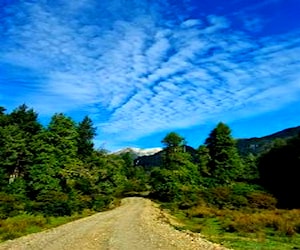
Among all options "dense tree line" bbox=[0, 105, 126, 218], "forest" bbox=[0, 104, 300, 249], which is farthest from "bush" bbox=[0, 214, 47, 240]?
"dense tree line" bbox=[0, 105, 126, 218]

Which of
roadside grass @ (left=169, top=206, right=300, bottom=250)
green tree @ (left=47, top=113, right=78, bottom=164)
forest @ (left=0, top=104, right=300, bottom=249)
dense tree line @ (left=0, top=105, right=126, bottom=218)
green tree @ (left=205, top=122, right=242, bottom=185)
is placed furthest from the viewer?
green tree @ (left=205, top=122, right=242, bottom=185)

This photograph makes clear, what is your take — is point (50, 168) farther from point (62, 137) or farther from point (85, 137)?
point (85, 137)

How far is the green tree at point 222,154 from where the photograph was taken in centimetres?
8862

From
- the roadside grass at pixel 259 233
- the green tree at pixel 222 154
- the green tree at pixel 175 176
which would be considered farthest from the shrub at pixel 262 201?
the green tree at pixel 222 154

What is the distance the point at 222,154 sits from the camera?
91.0 metres

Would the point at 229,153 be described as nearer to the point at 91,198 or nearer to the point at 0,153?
the point at 91,198

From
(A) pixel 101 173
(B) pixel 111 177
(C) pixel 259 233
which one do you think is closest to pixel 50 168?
(A) pixel 101 173

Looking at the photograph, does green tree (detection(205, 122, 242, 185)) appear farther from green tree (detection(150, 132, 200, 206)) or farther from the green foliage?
the green foliage

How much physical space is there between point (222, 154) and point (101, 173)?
990 inches

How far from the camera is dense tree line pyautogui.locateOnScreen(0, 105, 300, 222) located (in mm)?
64438

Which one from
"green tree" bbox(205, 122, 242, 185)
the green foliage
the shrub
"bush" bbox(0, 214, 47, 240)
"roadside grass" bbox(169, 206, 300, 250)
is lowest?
"roadside grass" bbox(169, 206, 300, 250)

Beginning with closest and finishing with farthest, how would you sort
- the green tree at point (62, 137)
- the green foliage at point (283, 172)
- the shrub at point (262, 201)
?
the shrub at point (262, 201)
the green foliage at point (283, 172)
the green tree at point (62, 137)

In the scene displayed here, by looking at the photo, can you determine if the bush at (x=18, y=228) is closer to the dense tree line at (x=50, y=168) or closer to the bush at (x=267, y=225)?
the dense tree line at (x=50, y=168)

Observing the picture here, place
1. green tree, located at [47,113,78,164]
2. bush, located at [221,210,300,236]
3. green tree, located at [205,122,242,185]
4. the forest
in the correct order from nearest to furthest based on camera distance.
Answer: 1. bush, located at [221,210,300,236]
2. the forest
3. green tree, located at [47,113,78,164]
4. green tree, located at [205,122,242,185]
